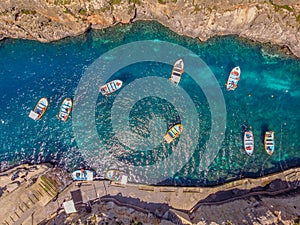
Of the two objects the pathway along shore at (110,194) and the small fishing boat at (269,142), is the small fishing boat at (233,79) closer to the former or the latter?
the small fishing boat at (269,142)

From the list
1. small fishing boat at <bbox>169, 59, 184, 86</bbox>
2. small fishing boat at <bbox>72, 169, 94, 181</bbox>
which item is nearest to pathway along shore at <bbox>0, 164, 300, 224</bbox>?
small fishing boat at <bbox>72, 169, 94, 181</bbox>

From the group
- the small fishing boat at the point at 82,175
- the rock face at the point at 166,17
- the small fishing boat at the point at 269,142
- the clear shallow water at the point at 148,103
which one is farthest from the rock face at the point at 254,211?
the rock face at the point at 166,17

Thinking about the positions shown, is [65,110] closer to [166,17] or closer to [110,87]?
[110,87]

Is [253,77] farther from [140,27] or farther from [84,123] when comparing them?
[84,123]

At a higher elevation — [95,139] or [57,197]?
[95,139]

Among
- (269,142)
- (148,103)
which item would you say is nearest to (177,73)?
(148,103)

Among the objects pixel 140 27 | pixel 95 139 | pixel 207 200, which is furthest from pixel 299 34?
pixel 95 139
